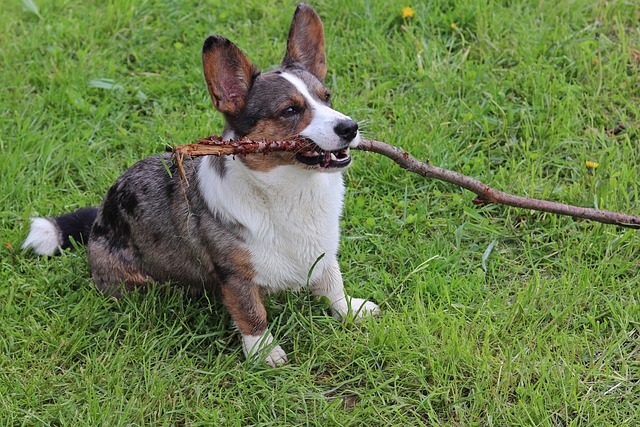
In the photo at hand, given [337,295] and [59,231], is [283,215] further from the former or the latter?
[59,231]

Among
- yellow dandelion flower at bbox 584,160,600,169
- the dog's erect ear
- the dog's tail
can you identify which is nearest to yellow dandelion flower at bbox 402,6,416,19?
yellow dandelion flower at bbox 584,160,600,169

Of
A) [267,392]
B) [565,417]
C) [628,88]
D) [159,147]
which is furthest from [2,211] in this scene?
[628,88]

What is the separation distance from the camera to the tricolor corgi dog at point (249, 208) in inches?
132

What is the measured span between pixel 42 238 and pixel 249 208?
1.34 m

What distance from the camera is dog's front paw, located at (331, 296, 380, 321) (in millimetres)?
3758

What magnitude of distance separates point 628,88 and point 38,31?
3968mm

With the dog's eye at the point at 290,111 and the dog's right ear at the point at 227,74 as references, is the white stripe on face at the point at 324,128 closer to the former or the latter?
the dog's eye at the point at 290,111

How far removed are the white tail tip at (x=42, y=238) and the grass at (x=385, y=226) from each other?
0.23ft

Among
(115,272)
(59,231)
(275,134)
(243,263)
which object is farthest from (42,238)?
(275,134)

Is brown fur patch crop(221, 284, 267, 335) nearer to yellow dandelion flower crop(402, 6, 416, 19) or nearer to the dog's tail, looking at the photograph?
the dog's tail

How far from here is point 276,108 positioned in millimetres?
3355

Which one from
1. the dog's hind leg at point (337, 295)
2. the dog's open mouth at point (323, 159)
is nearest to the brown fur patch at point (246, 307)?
the dog's hind leg at point (337, 295)

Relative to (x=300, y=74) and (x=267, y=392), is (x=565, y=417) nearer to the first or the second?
(x=267, y=392)

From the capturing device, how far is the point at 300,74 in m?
3.50
